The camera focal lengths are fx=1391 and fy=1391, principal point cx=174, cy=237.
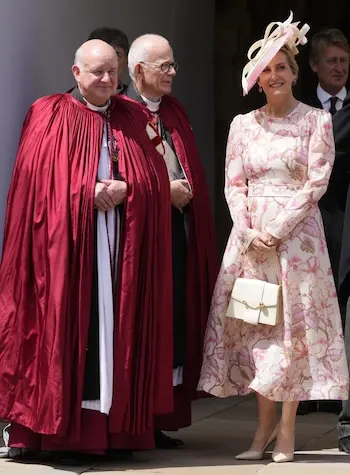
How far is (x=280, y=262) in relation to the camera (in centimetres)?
611

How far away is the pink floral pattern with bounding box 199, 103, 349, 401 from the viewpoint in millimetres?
6051

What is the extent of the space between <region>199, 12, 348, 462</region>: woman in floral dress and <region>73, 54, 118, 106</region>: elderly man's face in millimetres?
603

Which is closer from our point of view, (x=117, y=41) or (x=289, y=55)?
(x=289, y=55)

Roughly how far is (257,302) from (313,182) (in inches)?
22.9

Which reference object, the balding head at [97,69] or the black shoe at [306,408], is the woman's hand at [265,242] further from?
the black shoe at [306,408]

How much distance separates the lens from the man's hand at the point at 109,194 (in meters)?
5.97

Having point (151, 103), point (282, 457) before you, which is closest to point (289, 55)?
point (151, 103)

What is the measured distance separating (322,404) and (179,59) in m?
2.32

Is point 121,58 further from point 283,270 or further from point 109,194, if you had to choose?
point 283,270

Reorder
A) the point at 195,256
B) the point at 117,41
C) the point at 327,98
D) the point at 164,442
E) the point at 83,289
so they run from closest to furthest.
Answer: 1. the point at 83,289
2. the point at 195,256
3. the point at 164,442
4. the point at 117,41
5. the point at 327,98

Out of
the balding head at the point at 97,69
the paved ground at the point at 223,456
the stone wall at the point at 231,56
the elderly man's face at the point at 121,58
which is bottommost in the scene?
the paved ground at the point at 223,456

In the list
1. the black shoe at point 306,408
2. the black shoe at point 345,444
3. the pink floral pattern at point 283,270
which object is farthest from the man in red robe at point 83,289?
the black shoe at point 306,408

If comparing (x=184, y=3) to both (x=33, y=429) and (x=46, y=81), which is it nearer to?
(x=46, y=81)

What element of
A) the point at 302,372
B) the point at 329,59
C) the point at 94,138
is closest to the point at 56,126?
the point at 94,138
